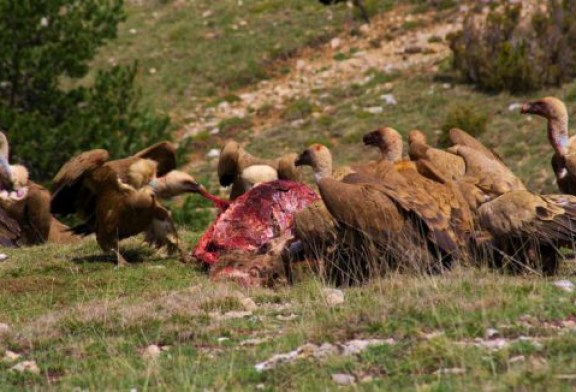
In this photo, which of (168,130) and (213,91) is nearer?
(168,130)

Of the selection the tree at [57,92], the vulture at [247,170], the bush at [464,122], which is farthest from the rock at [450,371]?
the bush at [464,122]

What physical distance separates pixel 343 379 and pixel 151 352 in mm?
1520

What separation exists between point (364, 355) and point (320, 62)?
25431 millimetres

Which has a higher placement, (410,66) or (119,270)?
(119,270)

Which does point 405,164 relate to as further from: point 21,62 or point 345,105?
point 345,105

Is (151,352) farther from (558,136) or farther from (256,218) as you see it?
(558,136)

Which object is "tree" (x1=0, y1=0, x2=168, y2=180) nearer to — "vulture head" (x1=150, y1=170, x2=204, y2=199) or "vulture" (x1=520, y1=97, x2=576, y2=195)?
"vulture head" (x1=150, y1=170, x2=204, y2=199)

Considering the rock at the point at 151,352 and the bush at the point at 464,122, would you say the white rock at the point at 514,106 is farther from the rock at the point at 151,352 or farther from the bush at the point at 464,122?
the rock at the point at 151,352

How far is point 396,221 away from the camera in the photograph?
8.94 metres

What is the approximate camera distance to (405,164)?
10.6m

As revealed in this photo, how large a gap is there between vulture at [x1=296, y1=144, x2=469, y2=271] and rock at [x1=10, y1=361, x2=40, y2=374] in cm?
301

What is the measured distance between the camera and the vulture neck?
11266 millimetres

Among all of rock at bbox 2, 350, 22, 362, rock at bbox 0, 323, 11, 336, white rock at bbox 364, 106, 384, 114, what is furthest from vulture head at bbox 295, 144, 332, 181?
white rock at bbox 364, 106, 384, 114

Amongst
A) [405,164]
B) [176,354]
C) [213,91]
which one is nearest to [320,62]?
[213,91]
